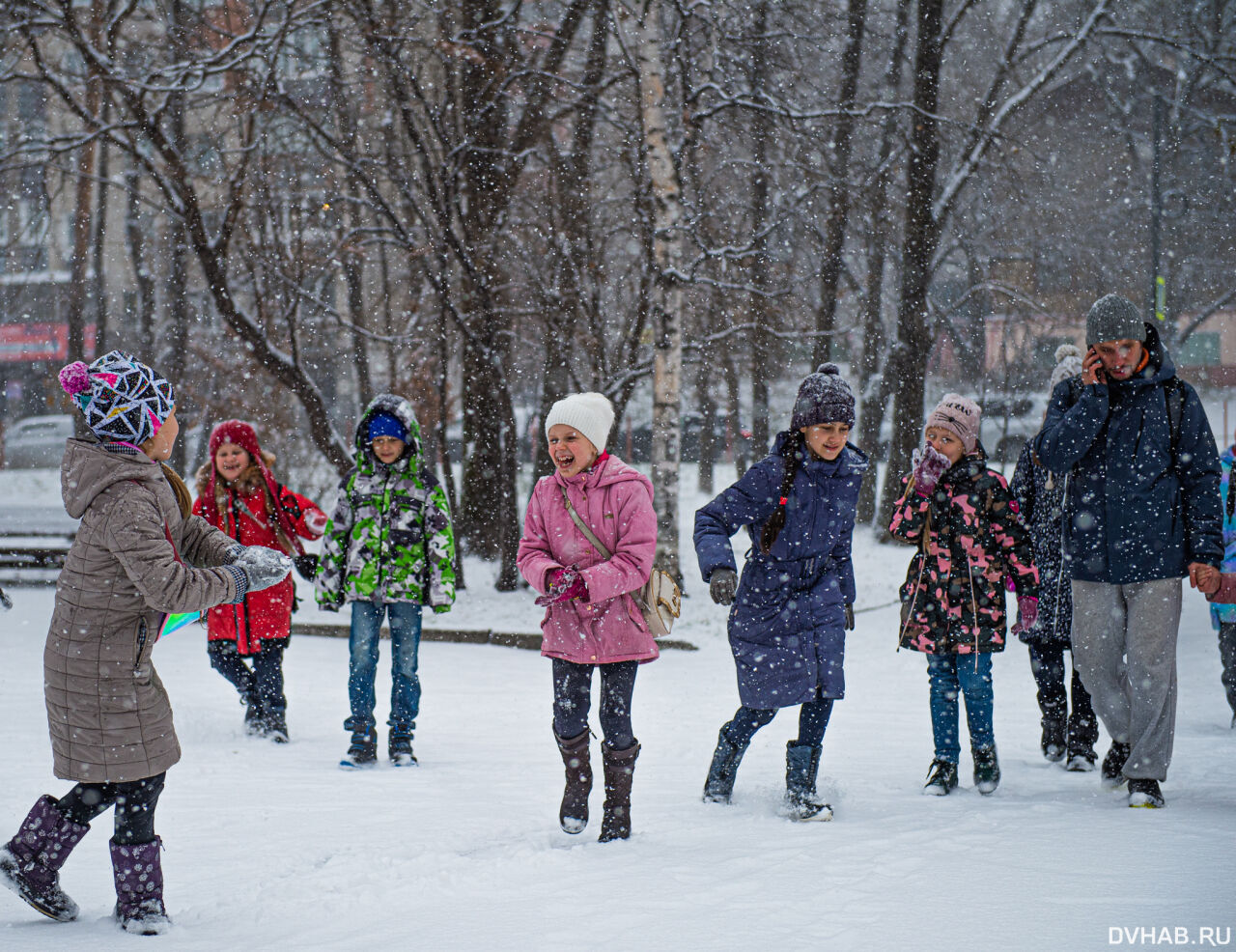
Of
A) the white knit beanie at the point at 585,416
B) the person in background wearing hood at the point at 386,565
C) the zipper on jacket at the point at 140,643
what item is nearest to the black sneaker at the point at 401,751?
the person in background wearing hood at the point at 386,565

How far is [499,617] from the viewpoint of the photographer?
37.4 feet

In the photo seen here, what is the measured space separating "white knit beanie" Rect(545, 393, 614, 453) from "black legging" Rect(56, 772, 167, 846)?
185 cm

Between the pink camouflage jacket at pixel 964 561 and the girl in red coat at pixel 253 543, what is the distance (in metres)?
3.16

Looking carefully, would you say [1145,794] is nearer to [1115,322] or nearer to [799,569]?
[799,569]

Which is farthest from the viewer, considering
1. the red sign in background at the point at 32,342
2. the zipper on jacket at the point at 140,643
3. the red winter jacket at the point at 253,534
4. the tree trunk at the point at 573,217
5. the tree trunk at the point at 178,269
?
the red sign in background at the point at 32,342

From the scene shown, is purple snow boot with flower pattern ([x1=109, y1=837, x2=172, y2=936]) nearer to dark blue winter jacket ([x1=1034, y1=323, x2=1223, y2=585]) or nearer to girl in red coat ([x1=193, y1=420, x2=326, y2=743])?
girl in red coat ([x1=193, y1=420, x2=326, y2=743])

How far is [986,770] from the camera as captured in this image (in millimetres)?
5199

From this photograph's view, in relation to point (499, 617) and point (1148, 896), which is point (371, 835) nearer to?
point (1148, 896)

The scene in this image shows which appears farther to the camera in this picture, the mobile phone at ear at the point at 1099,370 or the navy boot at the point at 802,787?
the mobile phone at ear at the point at 1099,370

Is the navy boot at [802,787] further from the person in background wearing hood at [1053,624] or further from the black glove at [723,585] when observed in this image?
the person in background wearing hood at [1053,624]

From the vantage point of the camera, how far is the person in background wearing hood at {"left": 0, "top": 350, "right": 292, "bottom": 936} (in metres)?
3.51

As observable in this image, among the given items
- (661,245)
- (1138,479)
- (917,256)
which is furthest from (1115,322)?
(917,256)
